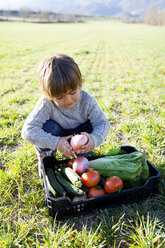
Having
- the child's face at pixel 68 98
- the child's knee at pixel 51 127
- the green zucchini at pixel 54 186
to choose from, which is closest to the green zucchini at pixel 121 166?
the green zucchini at pixel 54 186

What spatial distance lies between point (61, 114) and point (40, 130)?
1.25ft

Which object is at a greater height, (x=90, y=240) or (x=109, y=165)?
(x=109, y=165)

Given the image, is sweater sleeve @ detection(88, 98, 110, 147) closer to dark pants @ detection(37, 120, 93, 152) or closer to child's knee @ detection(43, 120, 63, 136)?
dark pants @ detection(37, 120, 93, 152)

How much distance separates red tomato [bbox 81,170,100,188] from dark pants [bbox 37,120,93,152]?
69 cm

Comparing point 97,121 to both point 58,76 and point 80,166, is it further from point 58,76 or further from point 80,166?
point 58,76

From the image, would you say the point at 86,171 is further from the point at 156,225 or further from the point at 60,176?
the point at 156,225

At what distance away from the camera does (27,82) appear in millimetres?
7723

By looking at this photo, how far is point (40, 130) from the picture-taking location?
2.62 metres

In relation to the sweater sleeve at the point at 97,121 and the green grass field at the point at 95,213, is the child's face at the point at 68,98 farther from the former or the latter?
the green grass field at the point at 95,213

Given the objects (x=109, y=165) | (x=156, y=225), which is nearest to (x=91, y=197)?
(x=109, y=165)

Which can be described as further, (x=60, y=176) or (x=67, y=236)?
(x=60, y=176)

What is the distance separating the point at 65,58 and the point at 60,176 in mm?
1357

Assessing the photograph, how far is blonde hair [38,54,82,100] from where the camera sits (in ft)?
7.47

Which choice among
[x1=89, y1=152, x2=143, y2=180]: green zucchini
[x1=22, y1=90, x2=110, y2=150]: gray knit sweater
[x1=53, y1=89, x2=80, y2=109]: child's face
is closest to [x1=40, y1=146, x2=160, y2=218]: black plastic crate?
[x1=89, y1=152, x2=143, y2=180]: green zucchini
